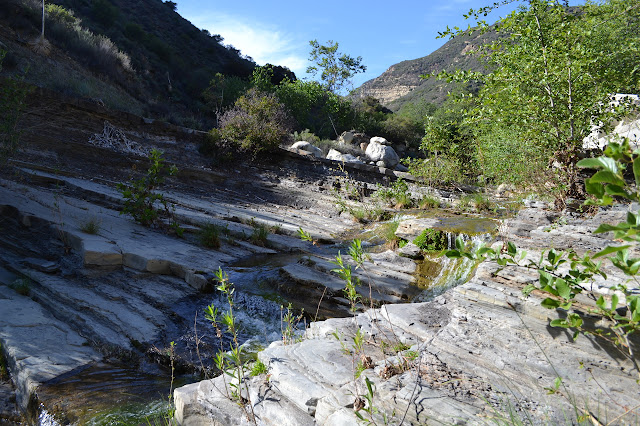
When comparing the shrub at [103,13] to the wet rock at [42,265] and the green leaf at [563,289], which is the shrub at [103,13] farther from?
the green leaf at [563,289]

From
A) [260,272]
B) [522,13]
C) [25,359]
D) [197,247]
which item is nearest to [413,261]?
[260,272]

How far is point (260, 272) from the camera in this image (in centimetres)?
628

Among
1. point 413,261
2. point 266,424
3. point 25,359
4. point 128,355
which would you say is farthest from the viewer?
point 413,261

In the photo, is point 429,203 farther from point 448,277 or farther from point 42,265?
point 42,265

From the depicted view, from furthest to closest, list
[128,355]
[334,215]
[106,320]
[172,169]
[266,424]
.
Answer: [334,215]
[172,169]
[106,320]
[128,355]
[266,424]

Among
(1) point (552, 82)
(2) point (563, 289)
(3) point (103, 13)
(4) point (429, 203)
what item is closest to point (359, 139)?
(4) point (429, 203)

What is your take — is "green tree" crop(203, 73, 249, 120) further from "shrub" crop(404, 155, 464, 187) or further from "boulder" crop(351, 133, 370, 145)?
"shrub" crop(404, 155, 464, 187)

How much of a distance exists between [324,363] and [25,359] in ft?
8.77

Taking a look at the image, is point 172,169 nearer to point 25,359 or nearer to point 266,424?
point 25,359

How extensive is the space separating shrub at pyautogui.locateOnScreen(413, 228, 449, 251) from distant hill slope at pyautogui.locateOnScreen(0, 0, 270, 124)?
754 cm

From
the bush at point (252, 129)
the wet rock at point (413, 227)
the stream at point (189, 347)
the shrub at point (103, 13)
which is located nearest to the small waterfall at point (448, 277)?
the stream at point (189, 347)

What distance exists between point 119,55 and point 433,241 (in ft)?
66.9

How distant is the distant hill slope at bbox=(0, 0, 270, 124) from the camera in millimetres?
15172

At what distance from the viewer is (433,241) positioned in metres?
6.85
